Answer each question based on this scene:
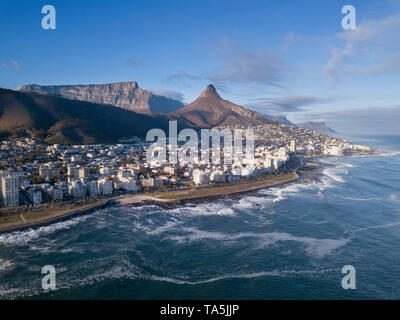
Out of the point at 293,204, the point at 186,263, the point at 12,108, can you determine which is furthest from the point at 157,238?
the point at 12,108

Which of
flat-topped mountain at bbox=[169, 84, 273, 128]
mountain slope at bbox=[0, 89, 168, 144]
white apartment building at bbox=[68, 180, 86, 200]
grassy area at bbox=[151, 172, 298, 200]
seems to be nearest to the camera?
white apartment building at bbox=[68, 180, 86, 200]

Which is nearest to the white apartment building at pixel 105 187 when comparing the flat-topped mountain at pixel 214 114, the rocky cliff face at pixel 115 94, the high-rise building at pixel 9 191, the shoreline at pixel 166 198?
the shoreline at pixel 166 198

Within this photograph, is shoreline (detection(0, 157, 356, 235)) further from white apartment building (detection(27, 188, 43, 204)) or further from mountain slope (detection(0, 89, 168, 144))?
mountain slope (detection(0, 89, 168, 144))

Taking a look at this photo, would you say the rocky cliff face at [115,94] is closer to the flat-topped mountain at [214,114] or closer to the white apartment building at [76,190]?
the flat-topped mountain at [214,114]

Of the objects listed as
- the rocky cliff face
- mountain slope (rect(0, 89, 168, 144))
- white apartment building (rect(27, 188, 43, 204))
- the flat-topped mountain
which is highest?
the rocky cliff face

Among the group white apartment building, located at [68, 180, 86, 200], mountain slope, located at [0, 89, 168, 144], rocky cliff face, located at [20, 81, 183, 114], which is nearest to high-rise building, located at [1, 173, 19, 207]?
white apartment building, located at [68, 180, 86, 200]

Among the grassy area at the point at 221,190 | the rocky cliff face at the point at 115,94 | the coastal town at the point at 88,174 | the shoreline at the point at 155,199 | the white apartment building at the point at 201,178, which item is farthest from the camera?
the rocky cliff face at the point at 115,94

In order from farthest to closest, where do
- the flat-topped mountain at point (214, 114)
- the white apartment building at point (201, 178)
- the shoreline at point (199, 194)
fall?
the flat-topped mountain at point (214, 114), the white apartment building at point (201, 178), the shoreline at point (199, 194)

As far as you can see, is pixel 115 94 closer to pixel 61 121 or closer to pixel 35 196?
pixel 61 121
